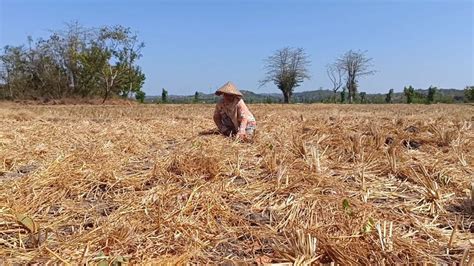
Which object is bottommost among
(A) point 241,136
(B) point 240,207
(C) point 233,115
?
(B) point 240,207

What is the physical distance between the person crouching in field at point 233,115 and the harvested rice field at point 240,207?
1230 millimetres

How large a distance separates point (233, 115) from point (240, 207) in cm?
306

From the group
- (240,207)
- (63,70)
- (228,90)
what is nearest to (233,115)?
(228,90)

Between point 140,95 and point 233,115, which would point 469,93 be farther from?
point 233,115

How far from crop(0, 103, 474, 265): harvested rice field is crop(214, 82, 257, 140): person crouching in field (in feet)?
4.03

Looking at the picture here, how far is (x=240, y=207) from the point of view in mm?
2307

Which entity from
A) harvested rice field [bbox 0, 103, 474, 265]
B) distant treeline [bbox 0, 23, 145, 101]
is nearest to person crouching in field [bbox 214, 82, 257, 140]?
harvested rice field [bbox 0, 103, 474, 265]

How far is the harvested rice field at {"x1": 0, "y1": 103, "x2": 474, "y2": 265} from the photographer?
1.71 metres

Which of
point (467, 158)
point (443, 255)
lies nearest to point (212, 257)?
point (443, 255)

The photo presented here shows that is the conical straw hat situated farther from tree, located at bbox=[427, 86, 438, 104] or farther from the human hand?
tree, located at bbox=[427, 86, 438, 104]

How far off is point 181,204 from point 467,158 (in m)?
2.78

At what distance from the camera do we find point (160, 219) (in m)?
2.03

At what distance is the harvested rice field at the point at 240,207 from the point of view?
1.71 m

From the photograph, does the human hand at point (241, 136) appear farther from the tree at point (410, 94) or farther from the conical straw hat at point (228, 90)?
the tree at point (410, 94)
